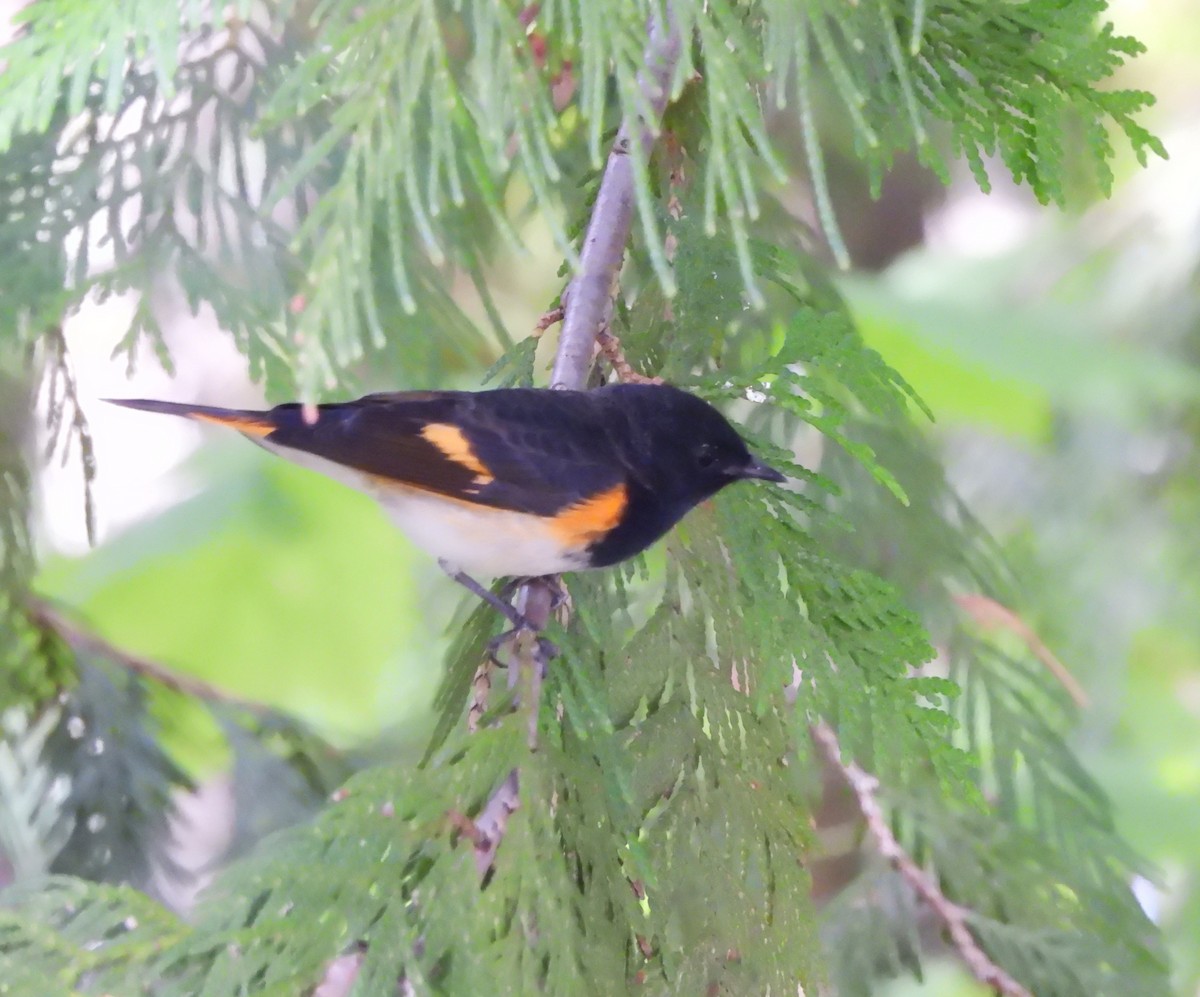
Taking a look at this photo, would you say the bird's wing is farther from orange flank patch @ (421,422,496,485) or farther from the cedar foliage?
the cedar foliage

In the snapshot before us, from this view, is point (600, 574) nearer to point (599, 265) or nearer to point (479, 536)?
point (479, 536)

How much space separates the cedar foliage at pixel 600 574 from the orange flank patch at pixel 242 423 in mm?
100

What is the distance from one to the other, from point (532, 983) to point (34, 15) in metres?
1.08

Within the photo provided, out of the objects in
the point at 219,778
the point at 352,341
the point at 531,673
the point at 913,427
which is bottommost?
the point at 219,778

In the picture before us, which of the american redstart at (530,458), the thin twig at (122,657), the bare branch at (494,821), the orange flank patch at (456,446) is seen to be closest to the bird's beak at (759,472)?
the american redstart at (530,458)

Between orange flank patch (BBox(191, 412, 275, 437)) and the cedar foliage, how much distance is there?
0.10 metres

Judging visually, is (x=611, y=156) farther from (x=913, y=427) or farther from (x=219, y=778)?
(x=219, y=778)

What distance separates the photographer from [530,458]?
178 centimetres

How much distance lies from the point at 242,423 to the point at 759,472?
2.80 ft

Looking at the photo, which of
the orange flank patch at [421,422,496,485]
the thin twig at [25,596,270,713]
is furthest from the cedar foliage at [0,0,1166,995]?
the orange flank patch at [421,422,496,485]

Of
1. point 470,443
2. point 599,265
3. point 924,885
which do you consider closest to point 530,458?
point 470,443

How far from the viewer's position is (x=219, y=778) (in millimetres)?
3553

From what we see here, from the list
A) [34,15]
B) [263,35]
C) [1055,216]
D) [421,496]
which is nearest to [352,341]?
[34,15]

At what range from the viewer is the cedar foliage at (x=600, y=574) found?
1044 millimetres
